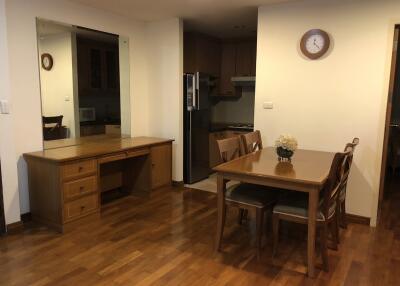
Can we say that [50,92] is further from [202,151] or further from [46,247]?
[202,151]

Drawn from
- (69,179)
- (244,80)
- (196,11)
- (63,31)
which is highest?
(196,11)

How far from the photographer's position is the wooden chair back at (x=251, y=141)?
10.6ft

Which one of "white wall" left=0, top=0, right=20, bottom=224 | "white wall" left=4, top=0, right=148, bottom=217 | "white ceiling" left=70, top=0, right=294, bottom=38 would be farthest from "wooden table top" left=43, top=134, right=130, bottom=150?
"white ceiling" left=70, top=0, right=294, bottom=38

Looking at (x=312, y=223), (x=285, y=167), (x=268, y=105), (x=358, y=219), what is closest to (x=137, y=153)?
(x=268, y=105)

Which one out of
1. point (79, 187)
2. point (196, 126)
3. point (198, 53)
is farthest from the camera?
point (198, 53)

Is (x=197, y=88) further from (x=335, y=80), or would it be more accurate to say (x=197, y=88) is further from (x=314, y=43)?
(x=335, y=80)

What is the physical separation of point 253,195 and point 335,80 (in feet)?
5.38

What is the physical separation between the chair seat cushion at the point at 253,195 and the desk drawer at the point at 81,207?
149 cm

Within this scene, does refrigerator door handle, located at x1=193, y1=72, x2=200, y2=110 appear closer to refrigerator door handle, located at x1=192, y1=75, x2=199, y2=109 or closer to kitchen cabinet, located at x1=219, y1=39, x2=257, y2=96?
refrigerator door handle, located at x1=192, y1=75, x2=199, y2=109

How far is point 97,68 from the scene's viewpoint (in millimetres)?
3996

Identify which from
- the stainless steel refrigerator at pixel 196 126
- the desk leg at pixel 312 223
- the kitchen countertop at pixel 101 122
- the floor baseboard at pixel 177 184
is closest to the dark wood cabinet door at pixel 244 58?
the stainless steel refrigerator at pixel 196 126

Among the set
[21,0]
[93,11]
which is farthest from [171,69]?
[21,0]

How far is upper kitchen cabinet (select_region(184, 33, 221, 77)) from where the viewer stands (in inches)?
200

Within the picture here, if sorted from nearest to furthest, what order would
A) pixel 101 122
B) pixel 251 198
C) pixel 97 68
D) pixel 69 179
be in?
pixel 251 198 → pixel 69 179 → pixel 97 68 → pixel 101 122
